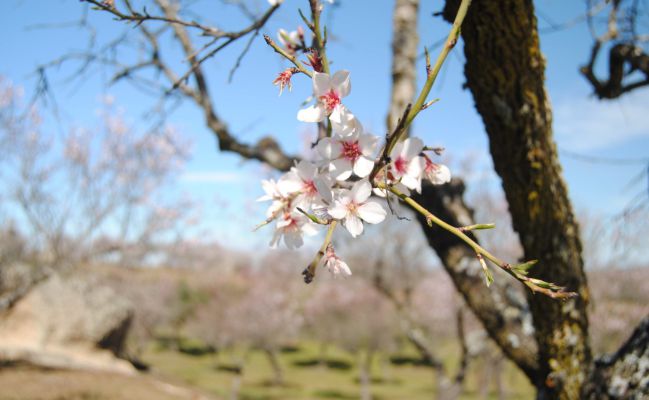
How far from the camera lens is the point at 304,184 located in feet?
2.57

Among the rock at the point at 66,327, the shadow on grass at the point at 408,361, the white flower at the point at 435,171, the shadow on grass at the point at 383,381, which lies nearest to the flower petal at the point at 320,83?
the white flower at the point at 435,171

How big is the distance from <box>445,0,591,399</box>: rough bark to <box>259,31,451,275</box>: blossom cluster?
1.05 meters

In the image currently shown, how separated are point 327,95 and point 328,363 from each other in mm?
24971

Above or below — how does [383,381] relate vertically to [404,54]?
below

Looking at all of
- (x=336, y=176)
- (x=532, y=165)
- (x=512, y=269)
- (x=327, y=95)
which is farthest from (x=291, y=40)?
(x=532, y=165)

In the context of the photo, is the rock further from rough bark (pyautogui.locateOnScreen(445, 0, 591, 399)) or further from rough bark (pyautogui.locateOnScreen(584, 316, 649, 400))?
rough bark (pyautogui.locateOnScreen(584, 316, 649, 400))

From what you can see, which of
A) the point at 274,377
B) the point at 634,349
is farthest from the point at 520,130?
the point at 274,377

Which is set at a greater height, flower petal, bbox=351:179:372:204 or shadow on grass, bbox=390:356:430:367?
flower petal, bbox=351:179:372:204

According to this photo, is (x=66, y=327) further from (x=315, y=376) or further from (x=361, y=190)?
(x=315, y=376)

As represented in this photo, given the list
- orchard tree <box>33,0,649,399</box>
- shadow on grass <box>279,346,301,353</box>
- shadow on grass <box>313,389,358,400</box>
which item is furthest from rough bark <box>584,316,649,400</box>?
shadow on grass <box>279,346,301,353</box>

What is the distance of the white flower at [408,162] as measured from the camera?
2.54 ft

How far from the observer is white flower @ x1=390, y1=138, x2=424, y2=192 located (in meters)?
0.77

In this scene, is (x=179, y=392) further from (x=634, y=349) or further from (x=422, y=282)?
(x=422, y=282)

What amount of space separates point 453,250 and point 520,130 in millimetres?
859
